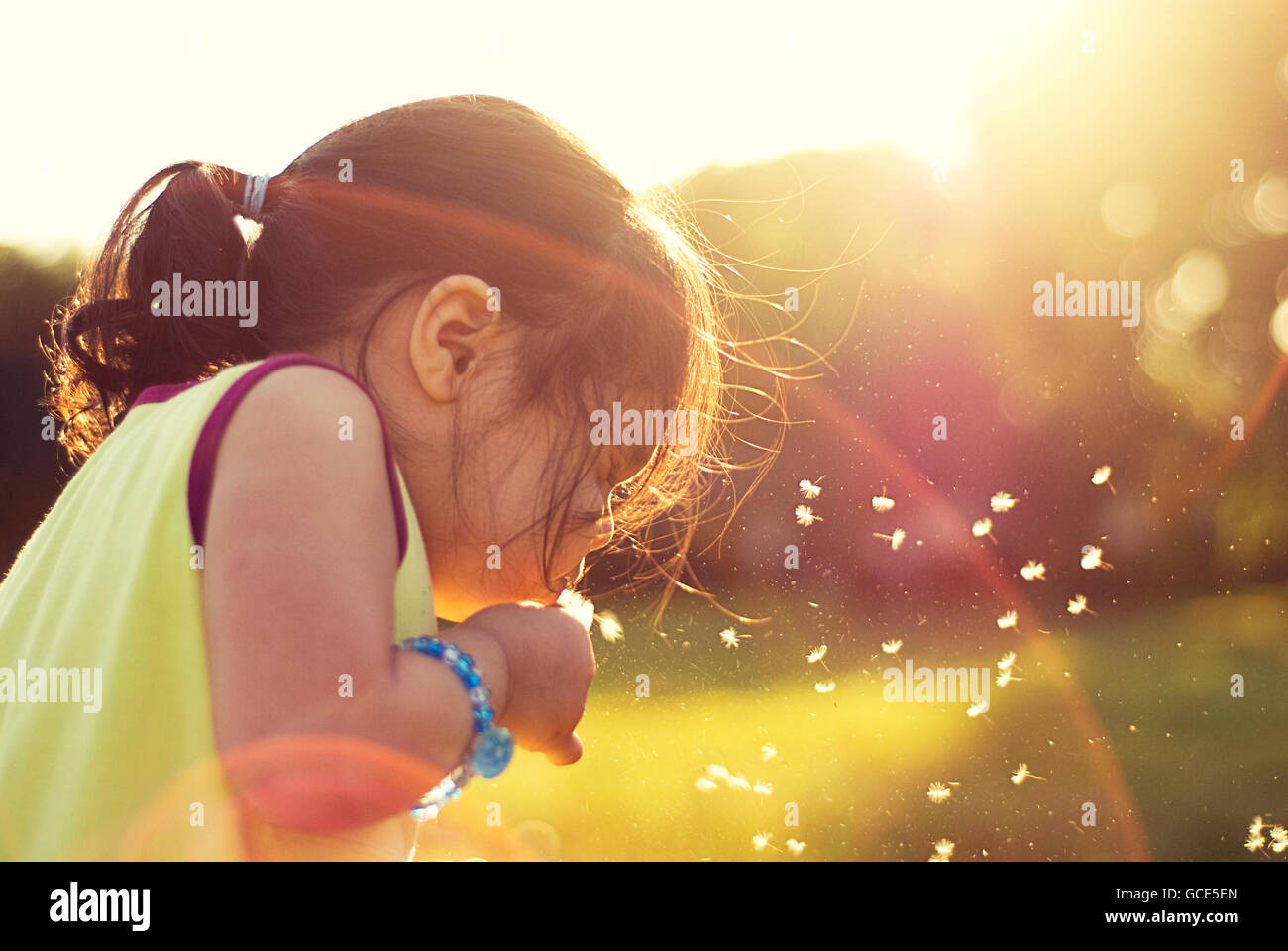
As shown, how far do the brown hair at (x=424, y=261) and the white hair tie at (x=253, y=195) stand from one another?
0.01 m

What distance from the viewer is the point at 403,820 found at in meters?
1.39

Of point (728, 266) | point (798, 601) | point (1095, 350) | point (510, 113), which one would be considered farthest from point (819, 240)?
point (510, 113)

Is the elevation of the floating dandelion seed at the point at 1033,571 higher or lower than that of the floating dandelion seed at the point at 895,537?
lower

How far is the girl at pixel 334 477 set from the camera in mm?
1060

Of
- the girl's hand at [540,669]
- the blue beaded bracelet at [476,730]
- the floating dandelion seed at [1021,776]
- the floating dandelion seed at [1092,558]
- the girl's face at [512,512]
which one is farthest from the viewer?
the floating dandelion seed at [1092,558]

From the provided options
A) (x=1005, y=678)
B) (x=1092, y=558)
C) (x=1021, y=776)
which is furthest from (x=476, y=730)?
(x=1092, y=558)

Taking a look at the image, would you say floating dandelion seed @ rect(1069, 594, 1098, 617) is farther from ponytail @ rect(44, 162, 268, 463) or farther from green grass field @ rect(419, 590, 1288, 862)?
ponytail @ rect(44, 162, 268, 463)

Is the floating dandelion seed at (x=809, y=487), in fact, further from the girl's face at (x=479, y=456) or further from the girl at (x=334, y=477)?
the girl's face at (x=479, y=456)

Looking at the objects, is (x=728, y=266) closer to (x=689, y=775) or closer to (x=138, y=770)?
(x=138, y=770)

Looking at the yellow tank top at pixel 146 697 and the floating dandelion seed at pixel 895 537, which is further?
the floating dandelion seed at pixel 895 537

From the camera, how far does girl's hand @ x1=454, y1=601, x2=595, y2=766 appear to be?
1295mm

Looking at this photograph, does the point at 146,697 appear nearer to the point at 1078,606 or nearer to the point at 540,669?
the point at 540,669

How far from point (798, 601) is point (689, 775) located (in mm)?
3400

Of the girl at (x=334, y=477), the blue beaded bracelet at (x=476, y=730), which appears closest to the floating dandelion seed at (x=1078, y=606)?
the girl at (x=334, y=477)
